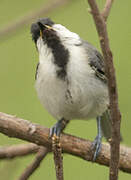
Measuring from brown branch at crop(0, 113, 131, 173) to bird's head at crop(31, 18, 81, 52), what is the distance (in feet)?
1.26

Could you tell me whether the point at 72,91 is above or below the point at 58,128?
above

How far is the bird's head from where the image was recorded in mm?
2107

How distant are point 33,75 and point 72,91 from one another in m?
1.57

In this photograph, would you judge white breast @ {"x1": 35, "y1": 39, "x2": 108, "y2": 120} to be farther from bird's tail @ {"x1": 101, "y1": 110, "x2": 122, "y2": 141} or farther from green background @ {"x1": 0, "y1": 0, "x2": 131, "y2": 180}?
green background @ {"x1": 0, "y1": 0, "x2": 131, "y2": 180}

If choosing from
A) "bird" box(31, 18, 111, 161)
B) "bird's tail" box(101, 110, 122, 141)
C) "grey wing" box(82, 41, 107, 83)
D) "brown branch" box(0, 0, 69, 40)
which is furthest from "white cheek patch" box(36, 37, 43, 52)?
"bird's tail" box(101, 110, 122, 141)

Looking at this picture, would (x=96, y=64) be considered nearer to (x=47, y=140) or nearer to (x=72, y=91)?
(x=72, y=91)

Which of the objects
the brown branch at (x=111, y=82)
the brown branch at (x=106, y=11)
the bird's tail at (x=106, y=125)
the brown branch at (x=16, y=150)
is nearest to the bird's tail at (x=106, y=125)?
the bird's tail at (x=106, y=125)

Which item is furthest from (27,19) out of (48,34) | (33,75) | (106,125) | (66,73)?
(33,75)

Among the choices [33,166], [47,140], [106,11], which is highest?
[106,11]

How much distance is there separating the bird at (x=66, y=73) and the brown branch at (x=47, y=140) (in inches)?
1.5

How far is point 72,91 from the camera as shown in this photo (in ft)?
7.21

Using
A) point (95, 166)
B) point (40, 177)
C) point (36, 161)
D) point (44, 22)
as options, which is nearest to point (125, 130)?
point (95, 166)

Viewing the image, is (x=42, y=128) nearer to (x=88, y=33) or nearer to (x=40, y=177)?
(x=40, y=177)

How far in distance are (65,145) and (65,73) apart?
36 cm
